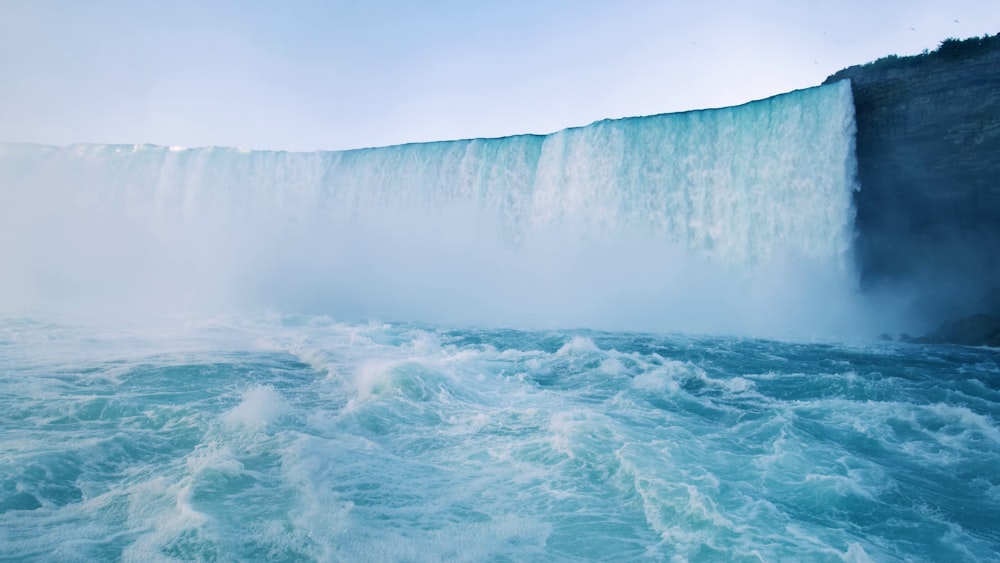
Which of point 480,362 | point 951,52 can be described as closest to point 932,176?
point 951,52

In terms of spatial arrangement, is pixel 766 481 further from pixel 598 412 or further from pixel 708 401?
pixel 708 401

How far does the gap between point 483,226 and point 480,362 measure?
41.0 feet

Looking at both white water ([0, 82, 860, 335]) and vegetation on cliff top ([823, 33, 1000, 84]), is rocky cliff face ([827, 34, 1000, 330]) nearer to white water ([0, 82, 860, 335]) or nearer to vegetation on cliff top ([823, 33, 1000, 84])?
vegetation on cliff top ([823, 33, 1000, 84])

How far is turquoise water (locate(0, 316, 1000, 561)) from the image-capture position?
13.9ft

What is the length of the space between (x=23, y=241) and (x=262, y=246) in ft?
32.5

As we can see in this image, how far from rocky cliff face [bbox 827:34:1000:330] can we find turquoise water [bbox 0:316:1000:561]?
27.9 ft

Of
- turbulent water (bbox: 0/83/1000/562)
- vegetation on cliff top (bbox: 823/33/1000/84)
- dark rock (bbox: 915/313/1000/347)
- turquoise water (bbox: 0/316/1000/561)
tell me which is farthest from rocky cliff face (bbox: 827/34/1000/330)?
turquoise water (bbox: 0/316/1000/561)

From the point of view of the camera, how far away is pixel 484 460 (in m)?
5.93

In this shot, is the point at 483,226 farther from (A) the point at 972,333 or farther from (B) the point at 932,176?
(A) the point at 972,333

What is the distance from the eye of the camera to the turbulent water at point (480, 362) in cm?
455

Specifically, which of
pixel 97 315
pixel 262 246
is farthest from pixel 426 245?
pixel 97 315

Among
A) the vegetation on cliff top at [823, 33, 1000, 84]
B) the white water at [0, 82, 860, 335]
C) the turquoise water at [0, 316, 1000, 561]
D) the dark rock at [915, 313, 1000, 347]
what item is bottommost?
the turquoise water at [0, 316, 1000, 561]

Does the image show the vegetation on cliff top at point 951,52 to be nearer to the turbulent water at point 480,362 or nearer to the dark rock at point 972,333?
the turbulent water at point 480,362

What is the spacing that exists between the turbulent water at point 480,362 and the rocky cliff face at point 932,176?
1.02m
